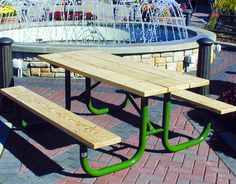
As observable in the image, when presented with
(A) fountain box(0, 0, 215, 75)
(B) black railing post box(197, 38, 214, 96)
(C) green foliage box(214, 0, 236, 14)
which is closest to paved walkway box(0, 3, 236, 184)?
(B) black railing post box(197, 38, 214, 96)

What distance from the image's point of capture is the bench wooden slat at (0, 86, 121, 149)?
3.57m

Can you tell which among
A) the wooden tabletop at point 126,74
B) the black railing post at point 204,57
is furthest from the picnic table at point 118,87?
the black railing post at point 204,57

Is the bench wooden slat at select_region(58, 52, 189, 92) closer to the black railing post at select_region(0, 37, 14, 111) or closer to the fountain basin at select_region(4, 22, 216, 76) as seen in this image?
the black railing post at select_region(0, 37, 14, 111)

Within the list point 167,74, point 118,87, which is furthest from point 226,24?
point 118,87

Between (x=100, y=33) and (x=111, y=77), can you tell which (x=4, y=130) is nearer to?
(x=111, y=77)

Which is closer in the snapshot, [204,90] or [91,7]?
[204,90]

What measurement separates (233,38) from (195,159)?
897 centimetres

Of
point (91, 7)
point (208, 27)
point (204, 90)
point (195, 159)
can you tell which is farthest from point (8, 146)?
point (91, 7)

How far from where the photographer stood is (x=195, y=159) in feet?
14.8

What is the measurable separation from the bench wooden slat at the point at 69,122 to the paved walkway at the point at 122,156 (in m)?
0.48

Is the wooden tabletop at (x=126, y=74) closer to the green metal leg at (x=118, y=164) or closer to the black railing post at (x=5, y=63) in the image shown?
the green metal leg at (x=118, y=164)

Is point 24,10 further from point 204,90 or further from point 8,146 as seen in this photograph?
point 8,146

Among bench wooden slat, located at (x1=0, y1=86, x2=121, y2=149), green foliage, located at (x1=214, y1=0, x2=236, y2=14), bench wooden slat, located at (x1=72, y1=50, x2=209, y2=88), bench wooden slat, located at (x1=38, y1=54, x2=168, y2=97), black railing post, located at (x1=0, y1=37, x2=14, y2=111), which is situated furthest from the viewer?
green foliage, located at (x1=214, y1=0, x2=236, y2=14)

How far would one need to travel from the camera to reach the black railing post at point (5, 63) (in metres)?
5.64
